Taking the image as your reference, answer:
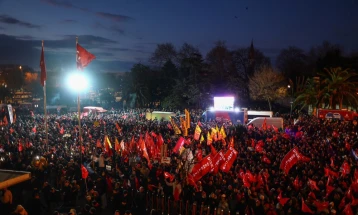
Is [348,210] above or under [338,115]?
under

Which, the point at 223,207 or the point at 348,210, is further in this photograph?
the point at 223,207

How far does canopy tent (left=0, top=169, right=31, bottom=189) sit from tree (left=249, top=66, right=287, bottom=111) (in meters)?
37.1

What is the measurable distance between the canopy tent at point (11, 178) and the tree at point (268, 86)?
37110 millimetres

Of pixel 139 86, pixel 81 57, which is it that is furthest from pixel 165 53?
pixel 81 57

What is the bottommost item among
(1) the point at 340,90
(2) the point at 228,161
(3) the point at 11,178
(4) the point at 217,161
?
(3) the point at 11,178

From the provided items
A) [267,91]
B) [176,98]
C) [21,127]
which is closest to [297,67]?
[267,91]

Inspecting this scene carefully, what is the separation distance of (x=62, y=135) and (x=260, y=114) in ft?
64.4

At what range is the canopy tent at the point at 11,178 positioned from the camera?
9.14m

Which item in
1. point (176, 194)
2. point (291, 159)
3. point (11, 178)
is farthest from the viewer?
point (291, 159)

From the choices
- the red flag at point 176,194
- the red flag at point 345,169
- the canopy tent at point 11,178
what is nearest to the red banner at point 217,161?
the red flag at point 176,194

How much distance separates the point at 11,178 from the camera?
9445 millimetres

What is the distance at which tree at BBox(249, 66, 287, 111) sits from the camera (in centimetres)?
4359

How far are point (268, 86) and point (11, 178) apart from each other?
127 ft

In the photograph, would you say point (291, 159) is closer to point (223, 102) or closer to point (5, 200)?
point (5, 200)
